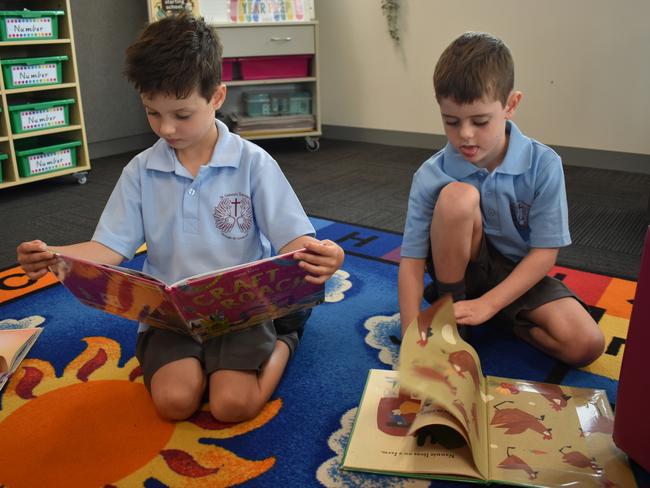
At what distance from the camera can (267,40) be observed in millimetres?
2861

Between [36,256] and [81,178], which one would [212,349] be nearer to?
[36,256]

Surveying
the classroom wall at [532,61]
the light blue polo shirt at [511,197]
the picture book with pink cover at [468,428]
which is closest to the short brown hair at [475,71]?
the light blue polo shirt at [511,197]

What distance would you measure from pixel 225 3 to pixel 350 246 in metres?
1.70

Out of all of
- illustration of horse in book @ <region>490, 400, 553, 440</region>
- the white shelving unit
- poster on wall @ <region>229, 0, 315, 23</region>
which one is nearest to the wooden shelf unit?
the white shelving unit

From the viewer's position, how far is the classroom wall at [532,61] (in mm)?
2359

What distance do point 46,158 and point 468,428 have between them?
2143mm

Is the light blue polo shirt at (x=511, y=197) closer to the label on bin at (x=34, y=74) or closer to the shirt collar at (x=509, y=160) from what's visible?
the shirt collar at (x=509, y=160)

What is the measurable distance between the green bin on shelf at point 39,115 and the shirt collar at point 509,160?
181 centimetres

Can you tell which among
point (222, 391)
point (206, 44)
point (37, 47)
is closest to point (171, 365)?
point (222, 391)

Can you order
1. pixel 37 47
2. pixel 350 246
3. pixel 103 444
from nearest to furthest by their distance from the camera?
pixel 103 444
pixel 350 246
pixel 37 47

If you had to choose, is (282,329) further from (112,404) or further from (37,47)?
(37,47)

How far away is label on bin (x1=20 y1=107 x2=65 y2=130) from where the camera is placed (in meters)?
2.28

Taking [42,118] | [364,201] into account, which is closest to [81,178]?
[42,118]

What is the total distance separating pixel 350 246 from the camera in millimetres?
1697
